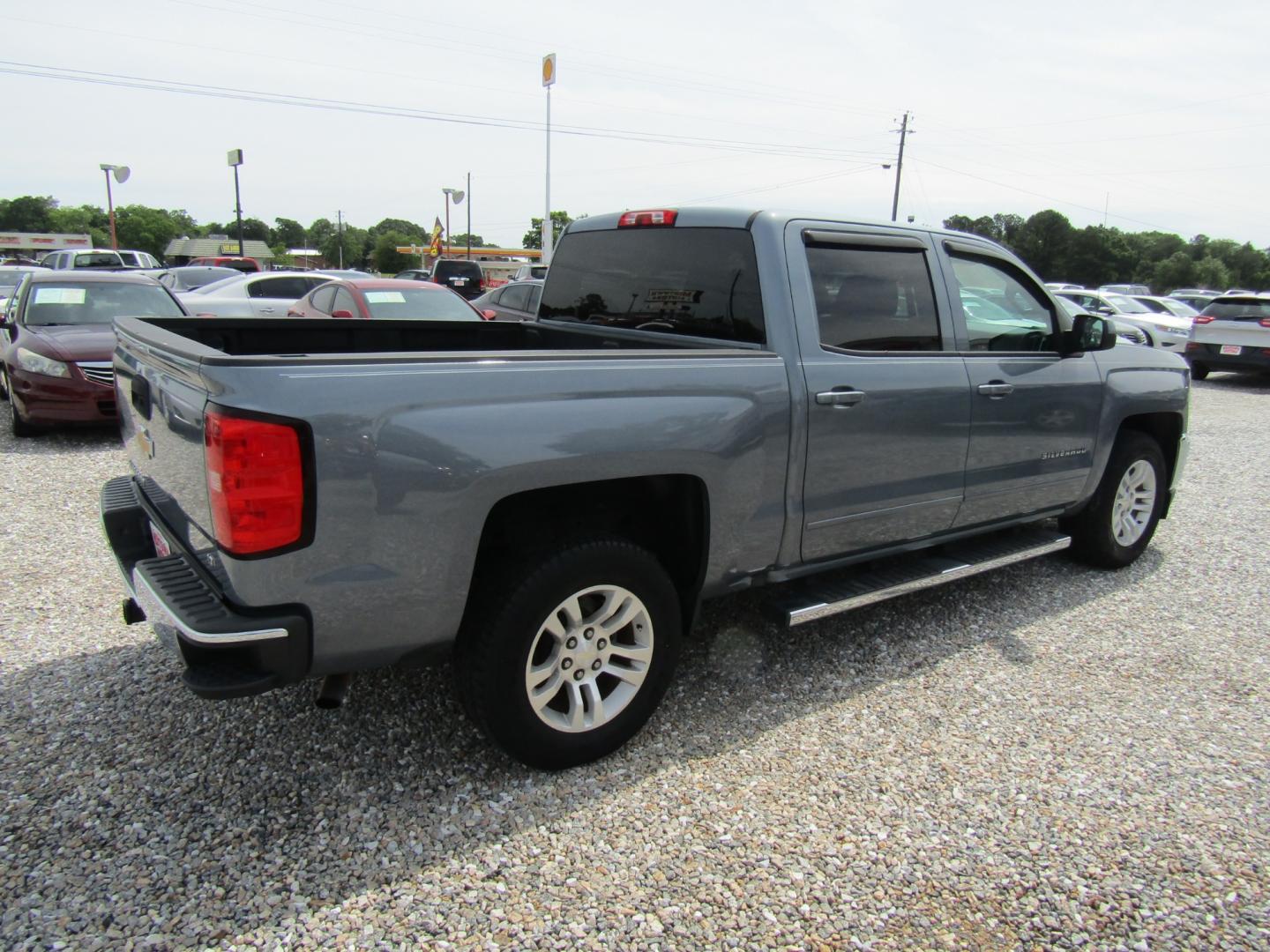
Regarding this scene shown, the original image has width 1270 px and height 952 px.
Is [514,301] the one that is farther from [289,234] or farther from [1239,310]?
[289,234]

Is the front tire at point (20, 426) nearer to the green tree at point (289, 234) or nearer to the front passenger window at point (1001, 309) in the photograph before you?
the front passenger window at point (1001, 309)

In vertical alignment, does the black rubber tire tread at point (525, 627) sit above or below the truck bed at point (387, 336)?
below

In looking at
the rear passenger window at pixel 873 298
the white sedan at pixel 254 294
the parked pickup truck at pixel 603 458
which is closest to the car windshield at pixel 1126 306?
the white sedan at pixel 254 294

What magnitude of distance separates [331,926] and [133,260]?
3006cm

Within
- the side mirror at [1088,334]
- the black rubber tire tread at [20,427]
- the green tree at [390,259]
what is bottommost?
the black rubber tire tread at [20,427]

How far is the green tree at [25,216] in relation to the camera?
4784 inches

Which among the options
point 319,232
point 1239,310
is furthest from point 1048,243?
point 319,232

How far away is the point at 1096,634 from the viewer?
4.18m

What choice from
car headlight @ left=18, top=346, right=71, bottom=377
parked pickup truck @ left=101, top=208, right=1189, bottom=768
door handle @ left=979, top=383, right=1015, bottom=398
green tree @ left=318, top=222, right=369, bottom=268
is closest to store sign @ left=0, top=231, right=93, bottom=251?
green tree @ left=318, top=222, right=369, bottom=268

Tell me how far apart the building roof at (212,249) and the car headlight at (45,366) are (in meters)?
81.1

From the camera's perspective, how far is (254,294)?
1282cm

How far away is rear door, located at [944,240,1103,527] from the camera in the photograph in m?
3.90

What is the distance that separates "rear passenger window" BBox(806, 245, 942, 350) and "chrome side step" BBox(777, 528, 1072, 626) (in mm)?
987

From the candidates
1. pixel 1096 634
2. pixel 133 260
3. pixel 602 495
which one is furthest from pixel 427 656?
pixel 133 260
